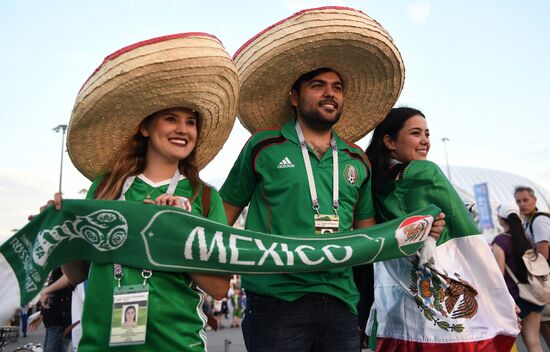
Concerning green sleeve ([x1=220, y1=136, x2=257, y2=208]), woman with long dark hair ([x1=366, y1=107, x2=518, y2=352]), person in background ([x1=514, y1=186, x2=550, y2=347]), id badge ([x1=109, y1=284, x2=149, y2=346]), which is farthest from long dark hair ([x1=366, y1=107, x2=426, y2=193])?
person in background ([x1=514, y1=186, x2=550, y2=347])

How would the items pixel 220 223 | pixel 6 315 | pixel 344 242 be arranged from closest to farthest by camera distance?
pixel 6 315 → pixel 220 223 → pixel 344 242

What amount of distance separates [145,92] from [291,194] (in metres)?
1.00

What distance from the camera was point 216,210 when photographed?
2.76 metres

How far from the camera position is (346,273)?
3.11 m

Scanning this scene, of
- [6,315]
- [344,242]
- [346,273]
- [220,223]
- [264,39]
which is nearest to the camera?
[6,315]

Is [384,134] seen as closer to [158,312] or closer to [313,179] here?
[313,179]

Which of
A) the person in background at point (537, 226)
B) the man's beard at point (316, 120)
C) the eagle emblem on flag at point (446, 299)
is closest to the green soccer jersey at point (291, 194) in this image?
the man's beard at point (316, 120)

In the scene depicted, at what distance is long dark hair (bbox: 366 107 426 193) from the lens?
382 centimetres

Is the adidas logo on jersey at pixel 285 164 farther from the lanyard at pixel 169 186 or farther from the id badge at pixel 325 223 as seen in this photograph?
the lanyard at pixel 169 186

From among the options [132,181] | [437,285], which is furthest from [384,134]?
[132,181]

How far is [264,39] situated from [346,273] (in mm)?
1560

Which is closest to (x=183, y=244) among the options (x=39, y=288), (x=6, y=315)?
(x=39, y=288)

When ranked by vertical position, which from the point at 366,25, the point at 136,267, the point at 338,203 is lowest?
the point at 136,267

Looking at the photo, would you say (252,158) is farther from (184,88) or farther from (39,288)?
(39,288)
